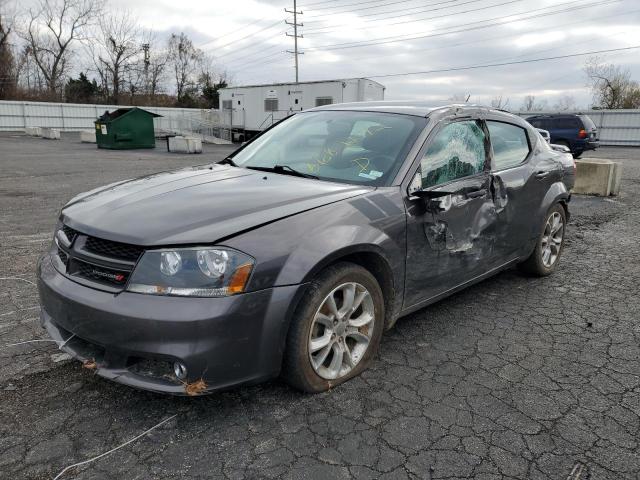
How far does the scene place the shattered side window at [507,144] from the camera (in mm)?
4055

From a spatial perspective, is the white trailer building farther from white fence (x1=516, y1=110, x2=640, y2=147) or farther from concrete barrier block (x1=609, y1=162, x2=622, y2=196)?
concrete barrier block (x1=609, y1=162, x2=622, y2=196)

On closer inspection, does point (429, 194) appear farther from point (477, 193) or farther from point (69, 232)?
point (69, 232)

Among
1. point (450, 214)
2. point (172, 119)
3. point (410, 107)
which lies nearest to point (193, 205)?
point (450, 214)

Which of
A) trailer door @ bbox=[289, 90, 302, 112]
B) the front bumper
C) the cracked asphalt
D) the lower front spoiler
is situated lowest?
the cracked asphalt

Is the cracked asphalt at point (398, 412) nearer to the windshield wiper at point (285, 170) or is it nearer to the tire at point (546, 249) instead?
the tire at point (546, 249)

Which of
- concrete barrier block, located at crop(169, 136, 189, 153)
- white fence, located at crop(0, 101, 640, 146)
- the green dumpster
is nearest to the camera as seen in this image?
concrete barrier block, located at crop(169, 136, 189, 153)

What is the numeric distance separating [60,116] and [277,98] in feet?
60.4

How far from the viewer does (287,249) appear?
2453mm

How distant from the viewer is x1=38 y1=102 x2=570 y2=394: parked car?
2.30 m

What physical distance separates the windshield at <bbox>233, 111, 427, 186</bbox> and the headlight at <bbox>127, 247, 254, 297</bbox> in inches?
45.5

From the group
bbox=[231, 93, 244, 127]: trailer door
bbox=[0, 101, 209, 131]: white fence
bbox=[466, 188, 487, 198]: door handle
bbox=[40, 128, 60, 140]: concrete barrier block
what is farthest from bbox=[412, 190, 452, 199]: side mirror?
bbox=[0, 101, 209, 131]: white fence

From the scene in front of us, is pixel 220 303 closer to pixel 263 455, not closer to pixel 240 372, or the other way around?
pixel 240 372

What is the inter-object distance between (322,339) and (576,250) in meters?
4.70

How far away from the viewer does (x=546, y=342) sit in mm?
3566
